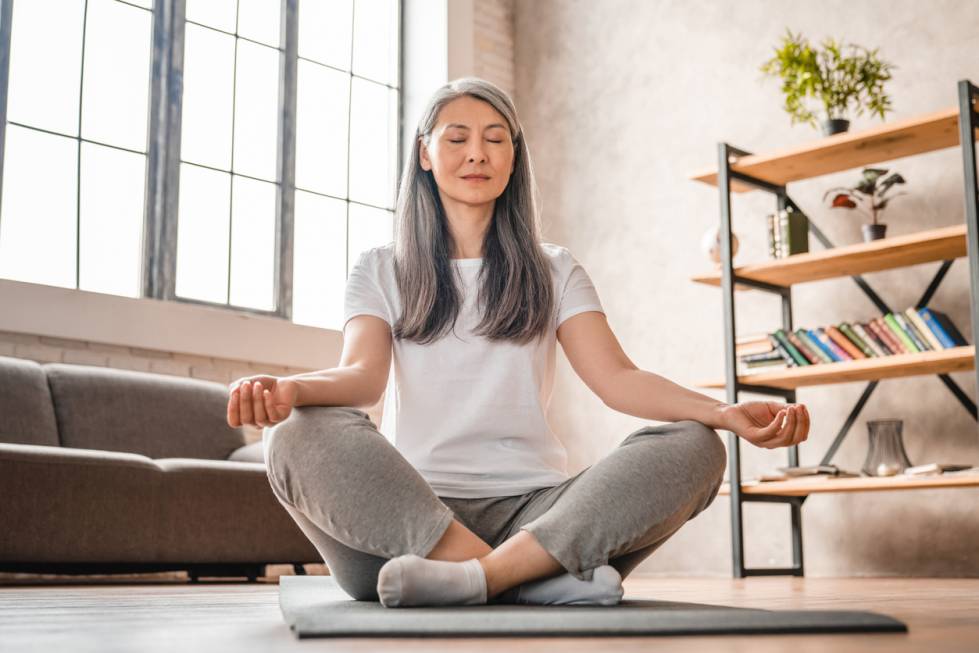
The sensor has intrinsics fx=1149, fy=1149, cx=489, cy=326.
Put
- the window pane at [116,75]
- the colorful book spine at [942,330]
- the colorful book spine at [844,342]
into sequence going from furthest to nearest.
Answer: the window pane at [116,75] → the colorful book spine at [844,342] → the colorful book spine at [942,330]

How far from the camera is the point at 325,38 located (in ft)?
17.2

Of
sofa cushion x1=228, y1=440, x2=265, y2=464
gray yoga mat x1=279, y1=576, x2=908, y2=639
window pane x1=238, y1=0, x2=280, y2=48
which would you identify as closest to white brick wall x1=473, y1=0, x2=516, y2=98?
window pane x1=238, y1=0, x2=280, y2=48

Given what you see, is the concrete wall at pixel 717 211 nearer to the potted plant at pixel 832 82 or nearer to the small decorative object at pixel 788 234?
the potted plant at pixel 832 82

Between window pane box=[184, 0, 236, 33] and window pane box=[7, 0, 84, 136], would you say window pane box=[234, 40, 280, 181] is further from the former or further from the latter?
window pane box=[7, 0, 84, 136]

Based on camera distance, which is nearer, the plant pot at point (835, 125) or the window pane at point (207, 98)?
the plant pot at point (835, 125)

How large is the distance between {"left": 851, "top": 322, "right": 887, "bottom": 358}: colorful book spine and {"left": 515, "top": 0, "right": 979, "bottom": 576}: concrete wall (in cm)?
35

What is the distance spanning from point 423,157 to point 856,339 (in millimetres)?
2289

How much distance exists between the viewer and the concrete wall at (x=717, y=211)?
13.0ft

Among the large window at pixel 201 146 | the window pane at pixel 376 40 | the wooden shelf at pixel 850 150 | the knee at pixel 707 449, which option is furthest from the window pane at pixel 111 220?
the knee at pixel 707 449

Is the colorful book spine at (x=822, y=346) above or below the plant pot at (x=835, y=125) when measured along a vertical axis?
below

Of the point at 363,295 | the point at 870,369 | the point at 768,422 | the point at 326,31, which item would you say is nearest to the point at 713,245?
the point at 870,369

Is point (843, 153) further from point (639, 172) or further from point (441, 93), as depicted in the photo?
point (441, 93)

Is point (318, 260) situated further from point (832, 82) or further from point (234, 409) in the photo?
point (234, 409)

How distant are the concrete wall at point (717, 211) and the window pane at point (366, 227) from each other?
30.1 inches
